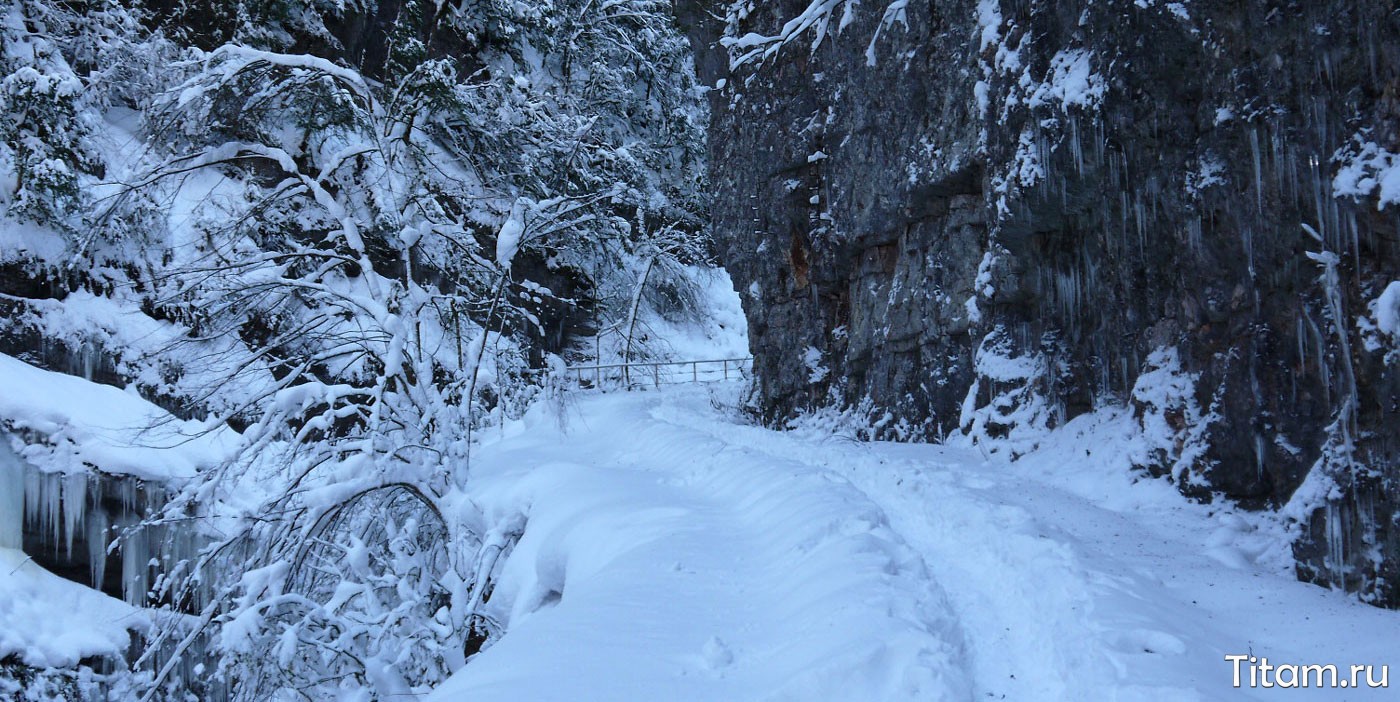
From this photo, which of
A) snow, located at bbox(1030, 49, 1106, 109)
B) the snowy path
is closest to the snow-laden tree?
the snowy path

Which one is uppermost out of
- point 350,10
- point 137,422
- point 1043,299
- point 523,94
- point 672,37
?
point 672,37

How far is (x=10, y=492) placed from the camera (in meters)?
11.6

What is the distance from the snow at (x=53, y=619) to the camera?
10602 millimetres

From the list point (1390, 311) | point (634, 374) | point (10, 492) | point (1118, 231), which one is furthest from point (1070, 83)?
point (634, 374)

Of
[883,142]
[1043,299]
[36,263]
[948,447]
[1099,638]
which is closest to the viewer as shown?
[1099,638]

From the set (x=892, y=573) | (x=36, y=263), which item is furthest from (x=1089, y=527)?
(x=36, y=263)

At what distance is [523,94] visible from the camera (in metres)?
9.08

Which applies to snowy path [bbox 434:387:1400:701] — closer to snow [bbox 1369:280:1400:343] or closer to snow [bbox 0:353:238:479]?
snow [bbox 1369:280:1400:343]

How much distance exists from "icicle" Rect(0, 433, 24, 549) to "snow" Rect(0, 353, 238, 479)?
21 cm

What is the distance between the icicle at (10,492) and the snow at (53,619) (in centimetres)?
31

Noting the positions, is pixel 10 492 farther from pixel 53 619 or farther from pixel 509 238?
pixel 509 238

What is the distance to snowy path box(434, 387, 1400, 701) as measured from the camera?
13.3 ft

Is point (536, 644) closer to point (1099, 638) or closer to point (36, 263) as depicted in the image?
point (1099, 638)

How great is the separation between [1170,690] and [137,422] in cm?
1336
